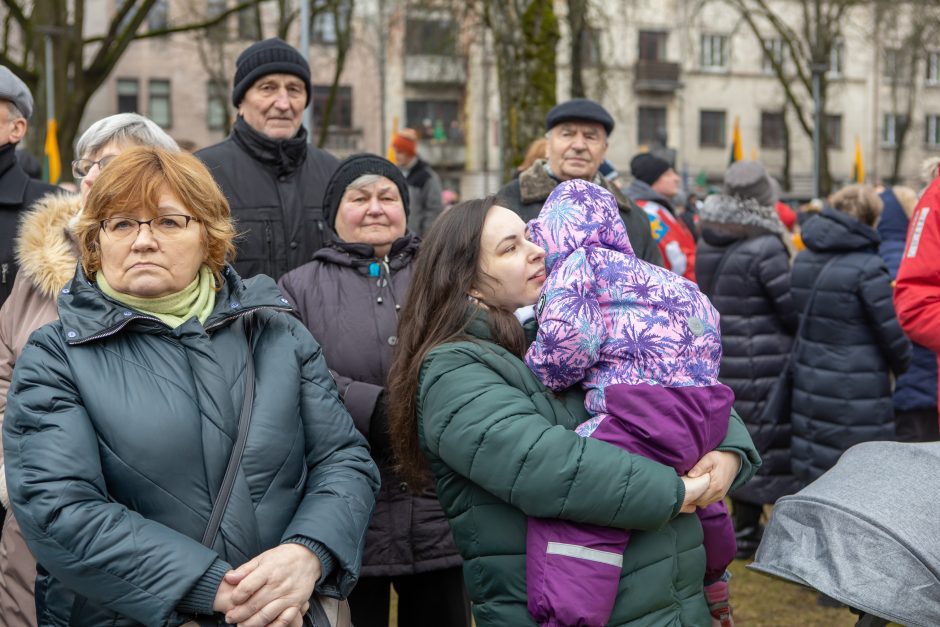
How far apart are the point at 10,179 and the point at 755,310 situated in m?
4.27

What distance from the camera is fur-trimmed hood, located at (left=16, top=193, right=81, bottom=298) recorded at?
3283 millimetres

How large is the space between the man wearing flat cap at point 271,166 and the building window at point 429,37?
18467 mm

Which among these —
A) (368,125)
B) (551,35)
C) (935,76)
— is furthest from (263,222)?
(935,76)

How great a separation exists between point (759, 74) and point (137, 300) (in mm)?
53960

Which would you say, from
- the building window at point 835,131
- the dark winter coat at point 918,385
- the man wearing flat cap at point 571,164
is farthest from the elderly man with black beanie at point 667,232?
the building window at point 835,131

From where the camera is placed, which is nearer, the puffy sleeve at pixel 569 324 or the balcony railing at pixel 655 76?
the puffy sleeve at pixel 569 324

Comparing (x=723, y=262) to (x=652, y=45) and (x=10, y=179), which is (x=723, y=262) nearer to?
(x=10, y=179)

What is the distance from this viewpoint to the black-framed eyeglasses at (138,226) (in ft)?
8.47

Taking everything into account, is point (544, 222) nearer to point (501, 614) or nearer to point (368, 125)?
point (501, 614)

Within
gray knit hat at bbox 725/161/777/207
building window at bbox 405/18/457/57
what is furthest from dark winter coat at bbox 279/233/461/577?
building window at bbox 405/18/457/57

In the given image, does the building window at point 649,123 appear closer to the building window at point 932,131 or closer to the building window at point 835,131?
the building window at point 835,131

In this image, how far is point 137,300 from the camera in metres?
2.58

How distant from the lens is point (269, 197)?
434 cm

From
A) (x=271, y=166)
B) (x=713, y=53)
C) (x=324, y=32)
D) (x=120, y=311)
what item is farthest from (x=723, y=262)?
(x=713, y=53)
